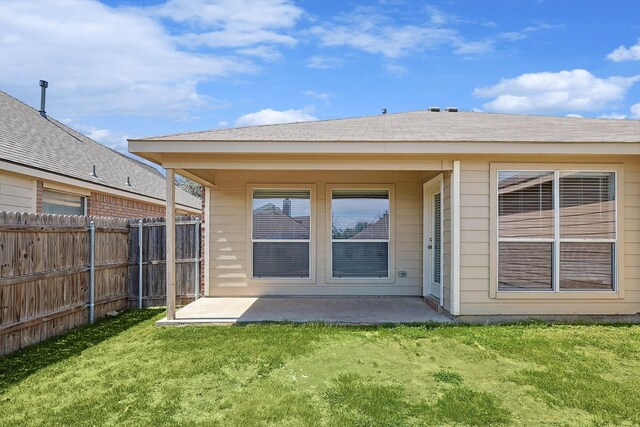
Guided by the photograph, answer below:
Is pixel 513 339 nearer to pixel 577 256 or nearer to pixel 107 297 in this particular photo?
pixel 577 256

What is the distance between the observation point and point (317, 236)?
826 centimetres

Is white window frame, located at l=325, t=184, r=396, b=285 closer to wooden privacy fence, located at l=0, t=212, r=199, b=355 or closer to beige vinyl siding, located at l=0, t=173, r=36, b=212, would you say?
wooden privacy fence, located at l=0, t=212, r=199, b=355

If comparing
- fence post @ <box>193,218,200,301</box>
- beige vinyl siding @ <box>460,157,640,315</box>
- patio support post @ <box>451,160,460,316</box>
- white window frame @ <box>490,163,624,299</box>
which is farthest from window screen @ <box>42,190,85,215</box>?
white window frame @ <box>490,163,624,299</box>

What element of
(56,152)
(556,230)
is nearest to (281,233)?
(556,230)

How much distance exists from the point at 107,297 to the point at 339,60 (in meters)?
13.1

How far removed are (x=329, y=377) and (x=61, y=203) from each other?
7848 millimetres

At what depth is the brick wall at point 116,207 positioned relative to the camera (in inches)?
407

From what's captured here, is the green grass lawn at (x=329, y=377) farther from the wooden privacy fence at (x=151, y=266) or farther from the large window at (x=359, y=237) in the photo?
the large window at (x=359, y=237)

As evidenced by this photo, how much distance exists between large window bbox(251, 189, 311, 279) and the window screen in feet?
14.0

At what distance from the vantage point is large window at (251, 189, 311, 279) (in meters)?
8.29

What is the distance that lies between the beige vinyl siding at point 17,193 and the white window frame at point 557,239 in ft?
25.9

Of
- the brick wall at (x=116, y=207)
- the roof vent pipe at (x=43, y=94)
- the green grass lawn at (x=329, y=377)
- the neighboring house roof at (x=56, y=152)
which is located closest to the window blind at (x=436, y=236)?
the green grass lawn at (x=329, y=377)

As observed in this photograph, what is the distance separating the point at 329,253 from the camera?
8273mm

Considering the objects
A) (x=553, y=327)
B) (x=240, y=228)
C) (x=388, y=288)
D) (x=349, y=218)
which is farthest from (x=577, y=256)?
(x=240, y=228)
